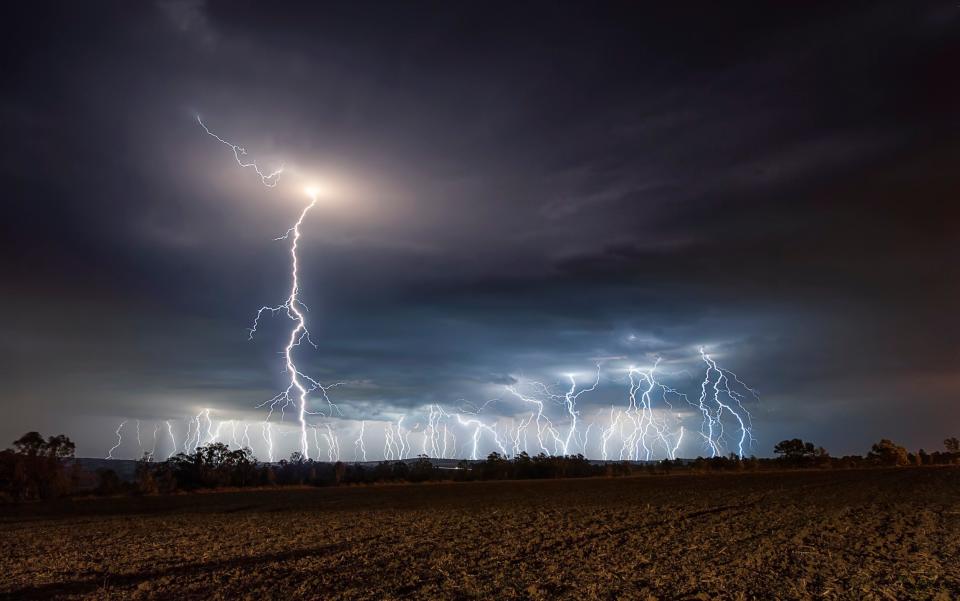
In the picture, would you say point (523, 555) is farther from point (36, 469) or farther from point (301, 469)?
point (301, 469)

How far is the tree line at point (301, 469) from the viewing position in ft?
159

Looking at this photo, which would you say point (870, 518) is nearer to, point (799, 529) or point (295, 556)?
point (799, 529)

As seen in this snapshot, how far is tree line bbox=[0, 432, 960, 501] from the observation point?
4844 centimetres

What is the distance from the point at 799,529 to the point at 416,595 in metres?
11.5

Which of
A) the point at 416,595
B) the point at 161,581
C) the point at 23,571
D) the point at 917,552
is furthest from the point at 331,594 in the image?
the point at 917,552

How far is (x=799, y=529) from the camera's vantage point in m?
16.3

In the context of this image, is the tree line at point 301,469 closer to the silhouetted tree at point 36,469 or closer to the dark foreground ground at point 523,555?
the silhouetted tree at point 36,469

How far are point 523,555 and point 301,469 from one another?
75248mm

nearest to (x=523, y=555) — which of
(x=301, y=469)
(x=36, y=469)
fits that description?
(x=36, y=469)

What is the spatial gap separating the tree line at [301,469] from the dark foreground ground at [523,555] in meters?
29.6

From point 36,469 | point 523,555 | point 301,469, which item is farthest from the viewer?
Result: point 301,469

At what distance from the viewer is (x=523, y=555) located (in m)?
13.2

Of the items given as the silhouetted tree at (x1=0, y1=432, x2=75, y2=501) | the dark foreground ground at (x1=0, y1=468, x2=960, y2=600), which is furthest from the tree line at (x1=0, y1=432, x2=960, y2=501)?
the dark foreground ground at (x1=0, y1=468, x2=960, y2=600)

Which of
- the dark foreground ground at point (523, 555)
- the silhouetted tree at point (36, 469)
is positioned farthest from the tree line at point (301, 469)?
the dark foreground ground at point (523, 555)
